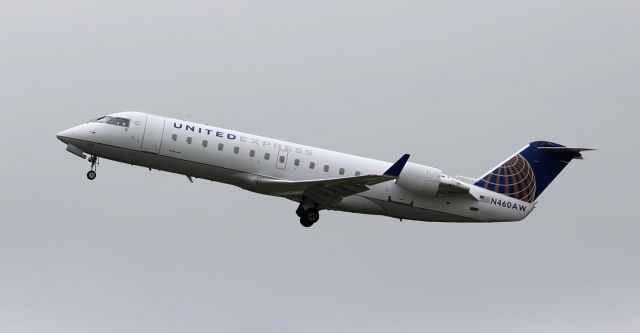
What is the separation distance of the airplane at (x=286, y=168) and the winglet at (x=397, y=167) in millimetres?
34

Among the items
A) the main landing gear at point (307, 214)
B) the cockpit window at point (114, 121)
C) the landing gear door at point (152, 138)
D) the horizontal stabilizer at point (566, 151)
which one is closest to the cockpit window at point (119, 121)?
the cockpit window at point (114, 121)

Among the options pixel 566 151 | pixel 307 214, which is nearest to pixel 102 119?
pixel 307 214

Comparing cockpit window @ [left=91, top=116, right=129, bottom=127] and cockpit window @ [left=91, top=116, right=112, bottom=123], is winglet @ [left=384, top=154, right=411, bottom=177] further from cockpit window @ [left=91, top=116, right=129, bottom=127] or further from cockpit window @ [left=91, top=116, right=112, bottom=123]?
cockpit window @ [left=91, top=116, right=112, bottom=123]

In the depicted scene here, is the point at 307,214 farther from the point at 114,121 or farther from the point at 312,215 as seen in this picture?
the point at 114,121

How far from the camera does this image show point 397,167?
34688mm

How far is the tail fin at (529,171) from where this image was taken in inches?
1560

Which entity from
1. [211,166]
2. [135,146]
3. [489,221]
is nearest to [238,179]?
[211,166]

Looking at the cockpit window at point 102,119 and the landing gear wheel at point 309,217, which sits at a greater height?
the cockpit window at point 102,119

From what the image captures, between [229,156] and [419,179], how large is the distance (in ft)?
22.5

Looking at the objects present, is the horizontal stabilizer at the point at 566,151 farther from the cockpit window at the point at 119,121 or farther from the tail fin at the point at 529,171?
the cockpit window at the point at 119,121

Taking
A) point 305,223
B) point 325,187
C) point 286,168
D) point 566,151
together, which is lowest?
point 305,223

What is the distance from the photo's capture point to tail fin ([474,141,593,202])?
130 feet

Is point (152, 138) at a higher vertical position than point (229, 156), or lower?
higher

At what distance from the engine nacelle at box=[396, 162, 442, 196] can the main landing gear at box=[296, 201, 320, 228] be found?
3.17 metres
